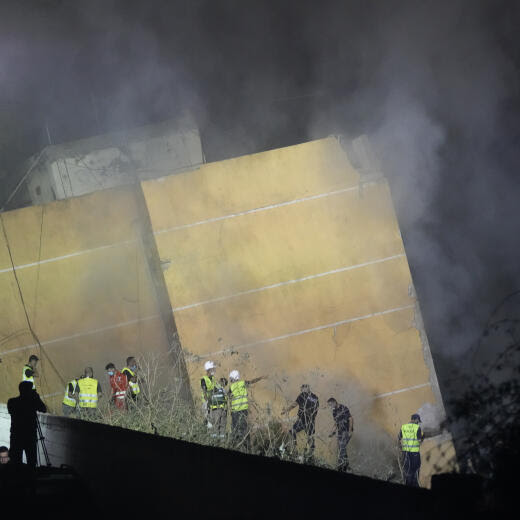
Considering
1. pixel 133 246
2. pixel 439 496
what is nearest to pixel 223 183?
pixel 133 246

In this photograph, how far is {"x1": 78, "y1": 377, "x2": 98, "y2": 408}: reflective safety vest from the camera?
10977mm

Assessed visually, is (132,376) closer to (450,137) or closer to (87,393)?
(87,393)

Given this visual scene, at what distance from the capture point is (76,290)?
44.6 feet

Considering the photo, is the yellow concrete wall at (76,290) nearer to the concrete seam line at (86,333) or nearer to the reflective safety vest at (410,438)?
the concrete seam line at (86,333)

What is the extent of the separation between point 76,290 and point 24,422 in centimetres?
640

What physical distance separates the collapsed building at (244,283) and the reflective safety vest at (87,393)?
2359 mm

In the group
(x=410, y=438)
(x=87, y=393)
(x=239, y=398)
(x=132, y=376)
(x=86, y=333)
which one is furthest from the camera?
(x=86, y=333)

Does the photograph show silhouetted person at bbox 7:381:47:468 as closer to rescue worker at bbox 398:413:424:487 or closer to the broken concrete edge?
rescue worker at bbox 398:413:424:487

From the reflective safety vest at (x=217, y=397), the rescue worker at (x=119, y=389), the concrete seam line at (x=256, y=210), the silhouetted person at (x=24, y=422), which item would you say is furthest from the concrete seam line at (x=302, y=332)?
the silhouetted person at (x=24, y=422)

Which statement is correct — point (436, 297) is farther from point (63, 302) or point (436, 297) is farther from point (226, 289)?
point (63, 302)

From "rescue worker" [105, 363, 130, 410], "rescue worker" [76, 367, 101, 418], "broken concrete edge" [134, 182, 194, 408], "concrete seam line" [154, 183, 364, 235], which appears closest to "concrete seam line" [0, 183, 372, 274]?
"concrete seam line" [154, 183, 364, 235]

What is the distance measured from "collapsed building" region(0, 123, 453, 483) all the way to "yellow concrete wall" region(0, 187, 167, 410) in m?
0.02

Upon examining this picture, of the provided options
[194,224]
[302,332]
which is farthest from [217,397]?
[194,224]

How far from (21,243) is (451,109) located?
9.09 m
